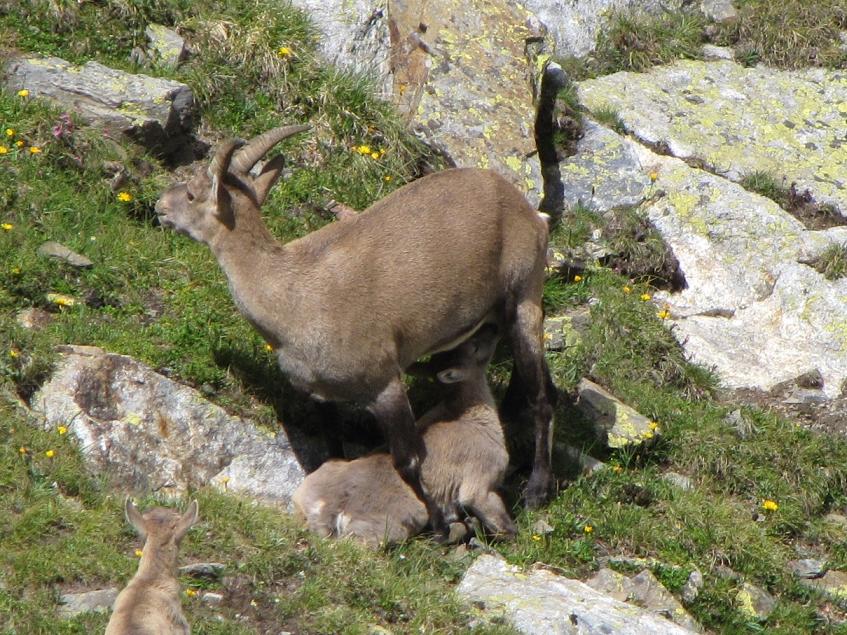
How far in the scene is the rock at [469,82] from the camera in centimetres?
1177

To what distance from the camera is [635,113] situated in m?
13.4

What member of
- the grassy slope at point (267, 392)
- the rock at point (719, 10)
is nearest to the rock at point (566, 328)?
the grassy slope at point (267, 392)

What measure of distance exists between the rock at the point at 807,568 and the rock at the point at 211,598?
14.4 feet

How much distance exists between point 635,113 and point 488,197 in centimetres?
409

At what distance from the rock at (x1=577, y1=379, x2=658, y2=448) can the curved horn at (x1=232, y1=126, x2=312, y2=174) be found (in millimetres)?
3311

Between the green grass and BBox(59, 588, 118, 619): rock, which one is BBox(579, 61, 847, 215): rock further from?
BBox(59, 588, 118, 619): rock

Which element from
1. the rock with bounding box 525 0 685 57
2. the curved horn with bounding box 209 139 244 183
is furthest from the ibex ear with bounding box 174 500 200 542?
the rock with bounding box 525 0 685 57

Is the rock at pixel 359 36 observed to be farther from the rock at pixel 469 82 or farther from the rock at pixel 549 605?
the rock at pixel 549 605

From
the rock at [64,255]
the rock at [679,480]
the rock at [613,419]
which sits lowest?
the rock at [679,480]

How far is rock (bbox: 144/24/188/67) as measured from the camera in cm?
1206

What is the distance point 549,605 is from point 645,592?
3.40 feet

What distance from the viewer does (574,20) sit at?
14109 millimetres

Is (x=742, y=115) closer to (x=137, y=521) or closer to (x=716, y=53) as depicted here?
(x=716, y=53)

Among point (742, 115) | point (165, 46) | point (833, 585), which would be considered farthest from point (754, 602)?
point (165, 46)
